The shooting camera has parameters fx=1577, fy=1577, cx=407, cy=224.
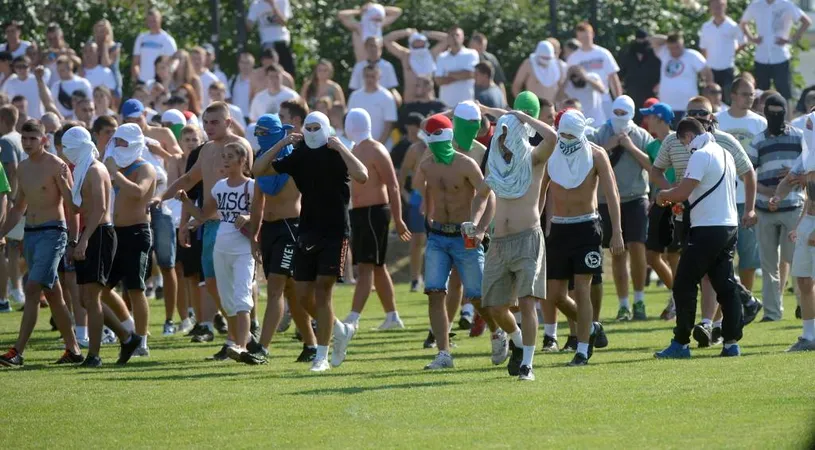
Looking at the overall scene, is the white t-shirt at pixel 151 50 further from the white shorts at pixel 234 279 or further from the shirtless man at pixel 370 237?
the white shorts at pixel 234 279

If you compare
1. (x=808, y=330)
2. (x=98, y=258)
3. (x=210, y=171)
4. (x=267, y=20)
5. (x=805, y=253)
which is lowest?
(x=808, y=330)

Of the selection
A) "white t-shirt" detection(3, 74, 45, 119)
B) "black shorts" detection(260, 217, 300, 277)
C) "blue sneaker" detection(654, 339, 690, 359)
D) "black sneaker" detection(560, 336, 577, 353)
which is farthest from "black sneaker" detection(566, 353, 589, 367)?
"white t-shirt" detection(3, 74, 45, 119)

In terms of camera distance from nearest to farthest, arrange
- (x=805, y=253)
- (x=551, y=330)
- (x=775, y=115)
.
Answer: (x=805, y=253) < (x=551, y=330) < (x=775, y=115)

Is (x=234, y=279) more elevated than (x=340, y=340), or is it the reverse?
(x=234, y=279)

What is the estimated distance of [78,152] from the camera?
1430 cm

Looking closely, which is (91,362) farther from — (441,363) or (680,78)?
(680,78)

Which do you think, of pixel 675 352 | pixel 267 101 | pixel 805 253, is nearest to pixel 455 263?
pixel 675 352

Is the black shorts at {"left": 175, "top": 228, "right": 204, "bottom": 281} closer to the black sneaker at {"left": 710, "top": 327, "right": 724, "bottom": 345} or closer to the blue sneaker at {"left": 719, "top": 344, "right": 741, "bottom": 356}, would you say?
the black sneaker at {"left": 710, "top": 327, "right": 724, "bottom": 345}

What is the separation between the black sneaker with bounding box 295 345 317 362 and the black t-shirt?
4.73ft

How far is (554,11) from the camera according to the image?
25984 mm

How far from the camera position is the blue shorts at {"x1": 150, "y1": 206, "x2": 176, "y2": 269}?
1673cm

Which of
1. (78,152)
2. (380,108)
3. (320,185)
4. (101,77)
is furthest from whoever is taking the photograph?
(101,77)

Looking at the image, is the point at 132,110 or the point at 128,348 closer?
the point at 128,348

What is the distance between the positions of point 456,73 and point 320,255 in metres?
10.8
